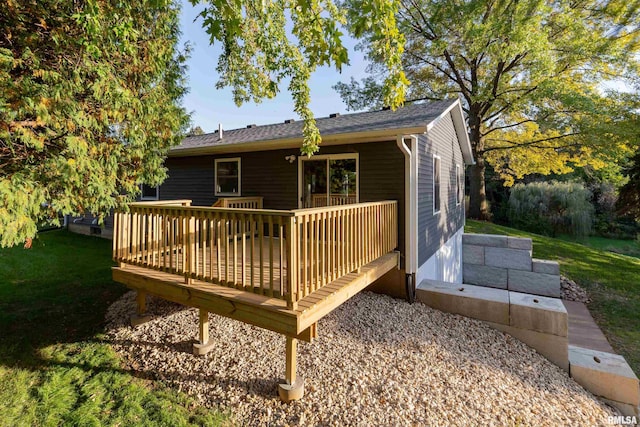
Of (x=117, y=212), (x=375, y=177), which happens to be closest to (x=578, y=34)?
(x=375, y=177)

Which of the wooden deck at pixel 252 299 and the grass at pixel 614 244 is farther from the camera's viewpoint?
the grass at pixel 614 244

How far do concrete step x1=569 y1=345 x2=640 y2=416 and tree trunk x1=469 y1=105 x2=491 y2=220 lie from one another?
511 inches

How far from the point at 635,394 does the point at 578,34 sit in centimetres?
1411

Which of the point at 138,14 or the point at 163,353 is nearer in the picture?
the point at 138,14

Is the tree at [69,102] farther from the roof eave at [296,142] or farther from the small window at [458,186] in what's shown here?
the small window at [458,186]

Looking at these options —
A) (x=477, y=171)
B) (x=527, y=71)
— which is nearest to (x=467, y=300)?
(x=477, y=171)

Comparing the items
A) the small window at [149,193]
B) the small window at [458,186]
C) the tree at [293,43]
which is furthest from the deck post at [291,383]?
the small window at [458,186]

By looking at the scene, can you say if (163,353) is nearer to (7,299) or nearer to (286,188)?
(7,299)

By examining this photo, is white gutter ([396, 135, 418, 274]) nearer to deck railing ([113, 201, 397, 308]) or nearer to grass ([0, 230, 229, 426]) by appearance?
deck railing ([113, 201, 397, 308])

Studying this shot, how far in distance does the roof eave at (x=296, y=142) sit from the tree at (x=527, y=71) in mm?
8535

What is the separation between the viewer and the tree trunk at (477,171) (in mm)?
15711

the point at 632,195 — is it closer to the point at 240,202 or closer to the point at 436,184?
the point at 436,184

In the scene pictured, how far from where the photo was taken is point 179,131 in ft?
14.6

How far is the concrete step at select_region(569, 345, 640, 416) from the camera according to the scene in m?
4.01
